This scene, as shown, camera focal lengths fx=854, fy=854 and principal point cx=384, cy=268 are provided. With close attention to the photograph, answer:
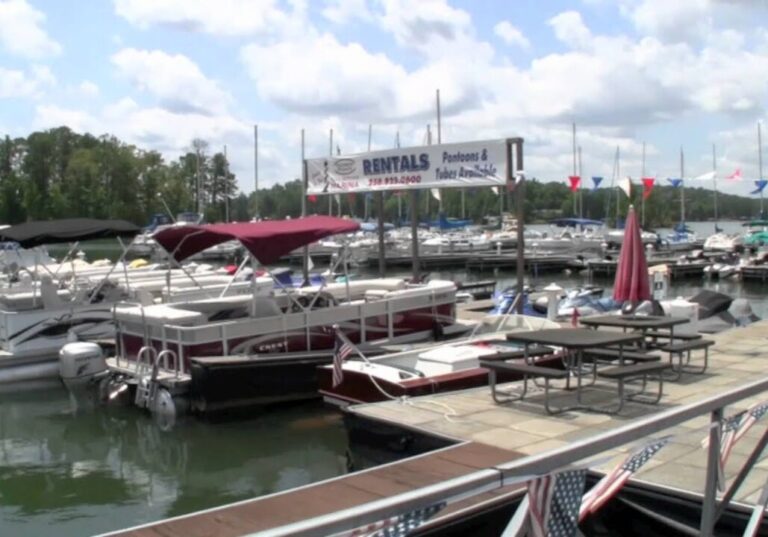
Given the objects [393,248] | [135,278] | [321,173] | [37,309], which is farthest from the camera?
[393,248]

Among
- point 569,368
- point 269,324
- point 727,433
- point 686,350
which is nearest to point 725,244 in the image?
point 269,324

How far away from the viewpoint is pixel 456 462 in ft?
25.0

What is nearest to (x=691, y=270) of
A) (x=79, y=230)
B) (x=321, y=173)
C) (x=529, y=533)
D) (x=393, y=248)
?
(x=393, y=248)

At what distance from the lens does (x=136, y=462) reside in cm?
1238

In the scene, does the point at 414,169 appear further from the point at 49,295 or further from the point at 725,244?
the point at 725,244

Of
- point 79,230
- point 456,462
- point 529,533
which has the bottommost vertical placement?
point 456,462

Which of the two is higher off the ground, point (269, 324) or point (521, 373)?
point (269, 324)

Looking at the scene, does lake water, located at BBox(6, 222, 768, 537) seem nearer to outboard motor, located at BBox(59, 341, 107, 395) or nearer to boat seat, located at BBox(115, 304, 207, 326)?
outboard motor, located at BBox(59, 341, 107, 395)

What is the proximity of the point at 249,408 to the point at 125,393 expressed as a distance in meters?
2.59

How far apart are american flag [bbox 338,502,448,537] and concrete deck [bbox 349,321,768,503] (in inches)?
182

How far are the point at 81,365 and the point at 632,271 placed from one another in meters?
10.1

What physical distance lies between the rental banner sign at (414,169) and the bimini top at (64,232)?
4743mm

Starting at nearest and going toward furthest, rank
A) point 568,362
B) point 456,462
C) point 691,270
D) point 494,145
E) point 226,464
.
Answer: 1. point 456,462
2. point 568,362
3. point 226,464
4. point 494,145
5. point 691,270

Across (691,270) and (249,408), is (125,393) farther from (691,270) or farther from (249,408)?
(691,270)
